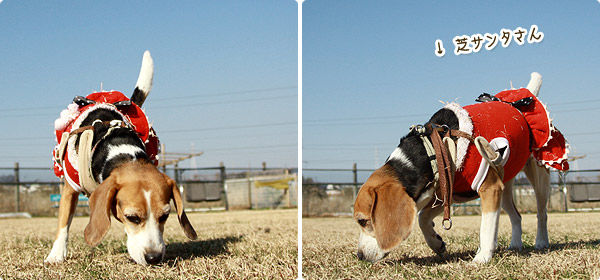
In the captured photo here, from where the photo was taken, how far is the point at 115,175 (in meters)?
2.44

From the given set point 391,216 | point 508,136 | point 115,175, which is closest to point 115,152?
point 115,175

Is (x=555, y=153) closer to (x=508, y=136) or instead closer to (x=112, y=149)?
(x=508, y=136)

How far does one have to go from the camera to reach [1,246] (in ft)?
11.2

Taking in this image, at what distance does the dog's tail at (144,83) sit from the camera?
3654 mm

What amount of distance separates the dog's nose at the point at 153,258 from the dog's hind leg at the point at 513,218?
195 cm

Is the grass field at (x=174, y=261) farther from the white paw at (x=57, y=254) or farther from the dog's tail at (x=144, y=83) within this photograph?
the dog's tail at (x=144, y=83)

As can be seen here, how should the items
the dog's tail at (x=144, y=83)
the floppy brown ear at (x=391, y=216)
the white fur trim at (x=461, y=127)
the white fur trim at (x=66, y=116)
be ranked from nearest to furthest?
the floppy brown ear at (x=391, y=216) → the white fur trim at (x=461, y=127) → the white fur trim at (x=66, y=116) → the dog's tail at (x=144, y=83)

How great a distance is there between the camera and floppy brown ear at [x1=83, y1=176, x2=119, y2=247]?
2.27m

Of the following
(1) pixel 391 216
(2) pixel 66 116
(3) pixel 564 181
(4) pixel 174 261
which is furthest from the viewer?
(3) pixel 564 181

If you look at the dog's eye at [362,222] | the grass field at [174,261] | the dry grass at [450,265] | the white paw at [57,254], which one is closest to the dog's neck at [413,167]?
the dog's eye at [362,222]

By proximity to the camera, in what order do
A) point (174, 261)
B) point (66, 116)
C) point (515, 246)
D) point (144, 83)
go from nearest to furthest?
1. point (174, 261)
2. point (515, 246)
3. point (66, 116)
4. point (144, 83)

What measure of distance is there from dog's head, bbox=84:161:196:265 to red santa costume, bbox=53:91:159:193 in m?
0.59

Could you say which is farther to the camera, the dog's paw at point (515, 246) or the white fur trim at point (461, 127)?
the dog's paw at point (515, 246)

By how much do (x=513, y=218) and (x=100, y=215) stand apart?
2270 millimetres
